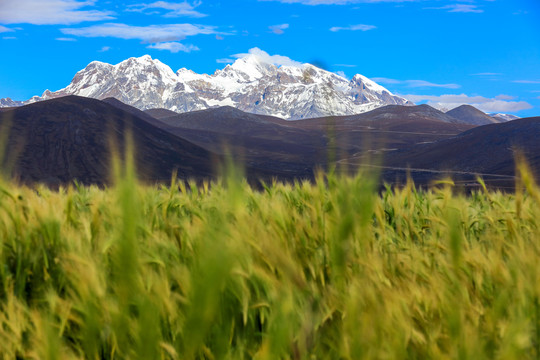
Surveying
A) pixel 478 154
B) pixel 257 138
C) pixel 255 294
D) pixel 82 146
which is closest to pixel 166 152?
pixel 82 146

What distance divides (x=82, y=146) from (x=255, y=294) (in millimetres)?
56235

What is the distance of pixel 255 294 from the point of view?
5.14ft

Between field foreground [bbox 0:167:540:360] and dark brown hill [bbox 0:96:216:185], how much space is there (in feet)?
141

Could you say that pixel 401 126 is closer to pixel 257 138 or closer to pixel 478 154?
pixel 257 138

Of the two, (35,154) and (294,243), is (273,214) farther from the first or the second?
(35,154)

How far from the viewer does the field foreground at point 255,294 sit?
1.12 meters

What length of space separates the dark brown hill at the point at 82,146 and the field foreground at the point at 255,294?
42921 millimetres

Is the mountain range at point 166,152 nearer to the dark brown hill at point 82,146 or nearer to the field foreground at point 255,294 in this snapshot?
the dark brown hill at point 82,146

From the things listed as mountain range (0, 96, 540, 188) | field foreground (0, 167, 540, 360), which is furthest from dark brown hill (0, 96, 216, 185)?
field foreground (0, 167, 540, 360)

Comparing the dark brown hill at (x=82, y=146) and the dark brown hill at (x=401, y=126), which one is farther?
the dark brown hill at (x=401, y=126)

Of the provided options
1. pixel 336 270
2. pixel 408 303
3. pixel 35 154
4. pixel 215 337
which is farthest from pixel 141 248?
pixel 35 154

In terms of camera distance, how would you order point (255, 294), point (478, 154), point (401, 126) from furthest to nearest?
point (401, 126), point (478, 154), point (255, 294)

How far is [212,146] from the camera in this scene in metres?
111

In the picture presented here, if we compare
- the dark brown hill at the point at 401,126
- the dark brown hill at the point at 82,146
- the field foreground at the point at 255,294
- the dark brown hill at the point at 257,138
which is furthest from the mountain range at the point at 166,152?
the field foreground at the point at 255,294
